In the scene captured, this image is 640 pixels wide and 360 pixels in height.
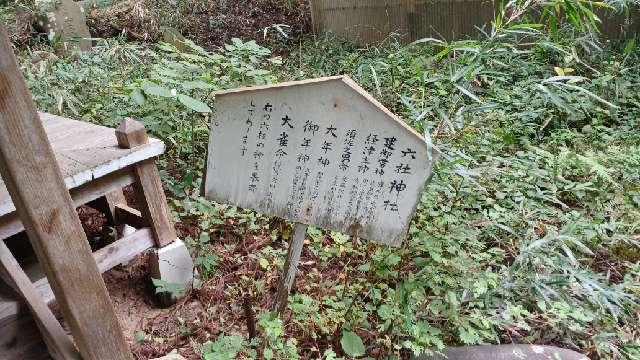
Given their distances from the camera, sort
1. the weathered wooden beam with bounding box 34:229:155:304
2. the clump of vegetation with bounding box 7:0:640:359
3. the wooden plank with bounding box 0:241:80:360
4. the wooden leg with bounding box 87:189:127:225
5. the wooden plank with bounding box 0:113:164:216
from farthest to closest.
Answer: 1. the wooden leg with bounding box 87:189:127:225
2. the weathered wooden beam with bounding box 34:229:155:304
3. the clump of vegetation with bounding box 7:0:640:359
4. the wooden plank with bounding box 0:113:164:216
5. the wooden plank with bounding box 0:241:80:360

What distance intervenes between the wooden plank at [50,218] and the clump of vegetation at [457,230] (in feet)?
1.42

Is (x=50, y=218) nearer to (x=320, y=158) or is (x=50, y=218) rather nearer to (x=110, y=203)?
(x=320, y=158)

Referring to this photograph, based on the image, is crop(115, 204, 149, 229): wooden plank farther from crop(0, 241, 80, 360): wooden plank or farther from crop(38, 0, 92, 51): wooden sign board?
crop(38, 0, 92, 51): wooden sign board

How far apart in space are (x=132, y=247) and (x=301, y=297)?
3.17ft

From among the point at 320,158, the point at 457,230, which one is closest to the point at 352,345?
the point at 320,158

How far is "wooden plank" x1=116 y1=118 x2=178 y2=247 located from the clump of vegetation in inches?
12.4

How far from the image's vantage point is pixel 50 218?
143 cm

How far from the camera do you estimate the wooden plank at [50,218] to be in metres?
1.27

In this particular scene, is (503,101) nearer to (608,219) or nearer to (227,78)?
(608,219)

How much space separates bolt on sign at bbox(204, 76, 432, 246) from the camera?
1.83 m

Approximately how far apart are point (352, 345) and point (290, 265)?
46 cm

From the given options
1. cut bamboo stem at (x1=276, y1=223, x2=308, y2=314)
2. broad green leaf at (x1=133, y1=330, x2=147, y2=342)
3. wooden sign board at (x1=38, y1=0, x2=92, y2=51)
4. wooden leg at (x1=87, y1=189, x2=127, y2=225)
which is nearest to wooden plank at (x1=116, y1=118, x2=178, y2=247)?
broad green leaf at (x1=133, y1=330, x2=147, y2=342)

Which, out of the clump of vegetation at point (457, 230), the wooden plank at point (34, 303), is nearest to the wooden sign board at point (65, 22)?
the clump of vegetation at point (457, 230)

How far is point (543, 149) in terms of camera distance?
378 centimetres
